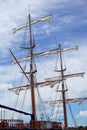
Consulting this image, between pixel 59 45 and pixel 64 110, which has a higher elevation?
pixel 59 45

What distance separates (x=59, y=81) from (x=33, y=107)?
959 inches

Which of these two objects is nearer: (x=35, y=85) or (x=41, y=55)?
(x=35, y=85)

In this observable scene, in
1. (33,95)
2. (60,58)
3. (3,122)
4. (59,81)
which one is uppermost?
(60,58)

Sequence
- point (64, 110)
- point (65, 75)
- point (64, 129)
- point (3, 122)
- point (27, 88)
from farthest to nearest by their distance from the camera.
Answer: point (65, 75)
point (64, 110)
point (64, 129)
point (27, 88)
point (3, 122)

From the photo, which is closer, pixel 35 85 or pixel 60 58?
pixel 35 85

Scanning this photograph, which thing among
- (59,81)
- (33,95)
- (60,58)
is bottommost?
(33,95)

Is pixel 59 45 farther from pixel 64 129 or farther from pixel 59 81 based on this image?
pixel 64 129

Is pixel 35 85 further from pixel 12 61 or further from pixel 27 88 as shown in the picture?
pixel 12 61

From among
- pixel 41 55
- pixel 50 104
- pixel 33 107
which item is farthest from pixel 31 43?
pixel 50 104

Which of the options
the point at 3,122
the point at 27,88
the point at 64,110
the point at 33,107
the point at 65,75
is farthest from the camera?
the point at 65,75

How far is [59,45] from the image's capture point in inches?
3890

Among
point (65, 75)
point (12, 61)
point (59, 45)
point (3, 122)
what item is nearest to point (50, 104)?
point (65, 75)

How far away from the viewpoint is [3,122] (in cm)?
5712

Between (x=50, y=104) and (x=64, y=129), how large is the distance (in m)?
17.7
